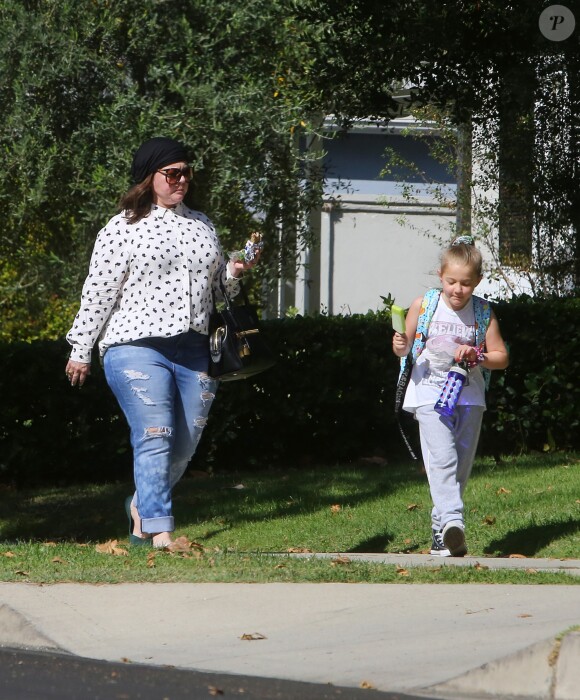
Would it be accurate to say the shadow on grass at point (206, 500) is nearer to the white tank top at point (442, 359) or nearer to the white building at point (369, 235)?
the white tank top at point (442, 359)

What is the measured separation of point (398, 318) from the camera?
256 inches

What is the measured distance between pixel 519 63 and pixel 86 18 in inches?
127

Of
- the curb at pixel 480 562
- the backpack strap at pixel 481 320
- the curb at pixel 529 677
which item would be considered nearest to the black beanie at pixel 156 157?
the backpack strap at pixel 481 320

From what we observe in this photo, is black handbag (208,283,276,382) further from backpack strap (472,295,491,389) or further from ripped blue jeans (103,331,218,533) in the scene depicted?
backpack strap (472,295,491,389)

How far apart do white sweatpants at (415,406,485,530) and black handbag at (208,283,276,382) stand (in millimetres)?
840

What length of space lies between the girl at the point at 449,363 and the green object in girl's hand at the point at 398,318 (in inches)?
1.8

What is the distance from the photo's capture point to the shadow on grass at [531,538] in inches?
284

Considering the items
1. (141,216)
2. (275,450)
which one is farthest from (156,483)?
(275,450)

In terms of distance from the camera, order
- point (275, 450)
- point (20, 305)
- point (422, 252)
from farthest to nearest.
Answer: point (422, 252) → point (20, 305) → point (275, 450)

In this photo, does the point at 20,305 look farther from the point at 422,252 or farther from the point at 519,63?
the point at 519,63

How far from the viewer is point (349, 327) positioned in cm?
1044

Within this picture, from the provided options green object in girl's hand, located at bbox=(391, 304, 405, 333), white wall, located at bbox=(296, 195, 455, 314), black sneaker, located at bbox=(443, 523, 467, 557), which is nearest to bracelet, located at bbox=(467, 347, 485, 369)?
green object in girl's hand, located at bbox=(391, 304, 405, 333)

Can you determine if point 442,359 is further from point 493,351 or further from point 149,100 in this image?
point 149,100

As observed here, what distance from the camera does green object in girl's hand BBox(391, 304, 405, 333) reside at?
255 inches
